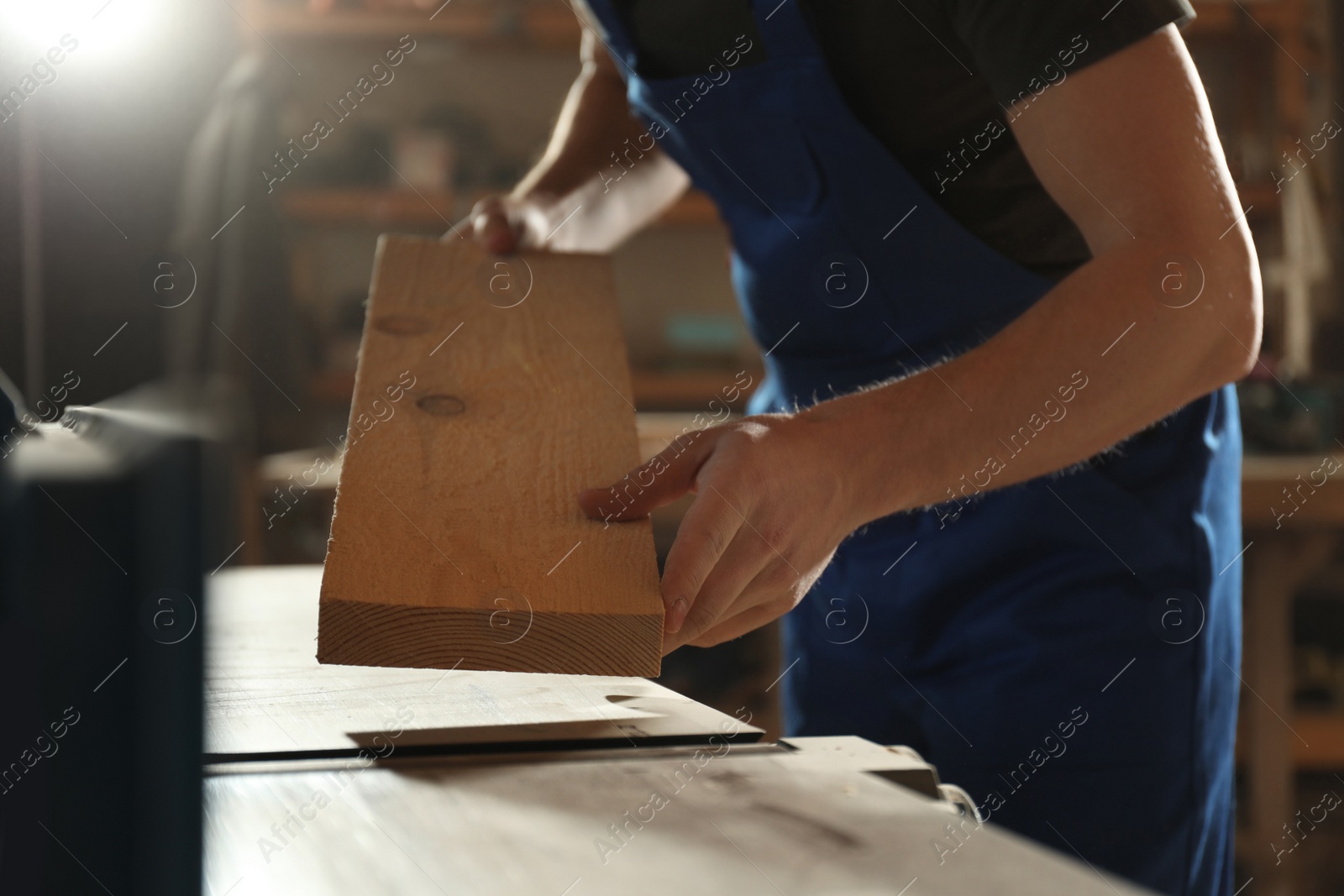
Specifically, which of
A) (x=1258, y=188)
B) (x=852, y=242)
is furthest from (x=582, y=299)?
(x=1258, y=188)

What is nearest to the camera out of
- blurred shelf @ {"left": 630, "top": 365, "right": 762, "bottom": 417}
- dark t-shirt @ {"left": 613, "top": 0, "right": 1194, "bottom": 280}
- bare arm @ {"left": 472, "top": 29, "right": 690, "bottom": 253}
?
dark t-shirt @ {"left": 613, "top": 0, "right": 1194, "bottom": 280}

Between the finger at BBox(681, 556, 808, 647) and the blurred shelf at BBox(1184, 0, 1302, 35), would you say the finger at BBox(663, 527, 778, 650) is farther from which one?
the blurred shelf at BBox(1184, 0, 1302, 35)

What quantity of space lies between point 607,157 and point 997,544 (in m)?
0.62

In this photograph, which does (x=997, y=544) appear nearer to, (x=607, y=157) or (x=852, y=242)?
(x=852, y=242)

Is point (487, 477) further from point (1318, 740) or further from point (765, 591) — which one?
point (1318, 740)

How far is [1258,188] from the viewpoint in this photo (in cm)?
312

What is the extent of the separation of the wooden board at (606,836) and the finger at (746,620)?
0.41 ft

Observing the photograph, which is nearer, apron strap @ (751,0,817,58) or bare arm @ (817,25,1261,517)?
bare arm @ (817,25,1261,517)

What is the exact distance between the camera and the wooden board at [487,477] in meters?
0.60

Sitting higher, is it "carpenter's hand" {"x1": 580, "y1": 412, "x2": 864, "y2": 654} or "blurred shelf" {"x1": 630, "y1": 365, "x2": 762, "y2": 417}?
"blurred shelf" {"x1": 630, "y1": 365, "x2": 762, "y2": 417}

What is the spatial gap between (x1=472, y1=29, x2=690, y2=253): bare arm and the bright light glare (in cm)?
42

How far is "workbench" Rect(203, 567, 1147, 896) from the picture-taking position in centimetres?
44

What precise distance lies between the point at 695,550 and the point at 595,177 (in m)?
0.74

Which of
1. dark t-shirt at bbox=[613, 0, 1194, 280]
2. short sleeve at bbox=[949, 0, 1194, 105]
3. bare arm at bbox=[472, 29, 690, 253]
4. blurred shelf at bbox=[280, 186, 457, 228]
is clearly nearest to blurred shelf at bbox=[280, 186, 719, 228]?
blurred shelf at bbox=[280, 186, 457, 228]
